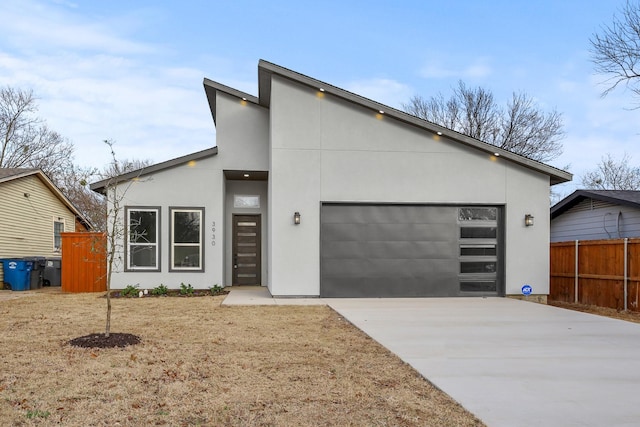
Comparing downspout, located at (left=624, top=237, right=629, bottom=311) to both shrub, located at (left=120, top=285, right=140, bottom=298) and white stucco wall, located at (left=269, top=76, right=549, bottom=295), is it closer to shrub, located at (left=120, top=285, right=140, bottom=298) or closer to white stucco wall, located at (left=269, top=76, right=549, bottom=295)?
white stucco wall, located at (left=269, top=76, right=549, bottom=295)

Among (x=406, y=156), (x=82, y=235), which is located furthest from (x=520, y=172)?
(x=82, y=235)

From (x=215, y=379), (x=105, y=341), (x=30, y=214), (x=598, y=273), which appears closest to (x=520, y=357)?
(x=215, y=379)

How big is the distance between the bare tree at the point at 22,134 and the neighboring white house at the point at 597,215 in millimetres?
26561

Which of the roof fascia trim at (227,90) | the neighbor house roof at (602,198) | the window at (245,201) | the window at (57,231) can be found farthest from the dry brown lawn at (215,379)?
the window at (57,231)

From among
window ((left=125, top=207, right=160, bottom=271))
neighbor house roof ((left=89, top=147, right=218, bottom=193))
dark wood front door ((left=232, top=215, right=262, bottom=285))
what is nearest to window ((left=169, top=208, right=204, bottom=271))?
window ((left=125, top=207, right=160, bottom=271))

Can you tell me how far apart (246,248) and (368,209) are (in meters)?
4.34

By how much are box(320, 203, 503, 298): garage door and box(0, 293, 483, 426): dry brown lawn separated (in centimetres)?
395

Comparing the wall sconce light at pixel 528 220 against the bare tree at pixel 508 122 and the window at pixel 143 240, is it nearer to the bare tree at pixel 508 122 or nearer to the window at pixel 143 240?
the window at pixel 143 240

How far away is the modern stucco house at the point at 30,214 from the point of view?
16.6m

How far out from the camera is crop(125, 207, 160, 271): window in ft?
42.4

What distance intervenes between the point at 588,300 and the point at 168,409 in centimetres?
1174

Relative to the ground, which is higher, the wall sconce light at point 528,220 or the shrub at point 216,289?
the wall sconce light at point 528,220

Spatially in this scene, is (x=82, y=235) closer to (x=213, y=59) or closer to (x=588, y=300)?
(x=213, y=59)

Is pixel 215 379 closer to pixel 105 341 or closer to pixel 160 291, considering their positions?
pixel 105 341
